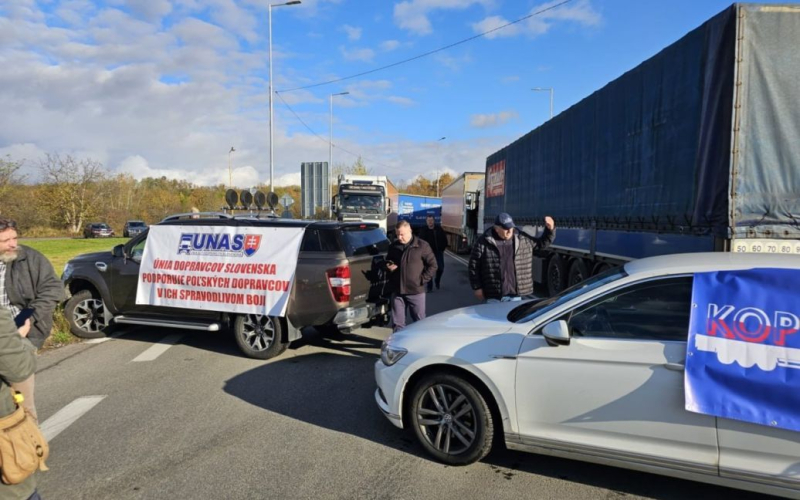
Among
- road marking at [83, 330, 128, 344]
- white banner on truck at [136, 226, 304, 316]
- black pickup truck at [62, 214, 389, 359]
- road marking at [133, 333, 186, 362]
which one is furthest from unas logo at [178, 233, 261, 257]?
road marking at [83, 330, 128, 344]

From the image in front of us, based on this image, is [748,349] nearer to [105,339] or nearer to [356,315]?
[356,315]

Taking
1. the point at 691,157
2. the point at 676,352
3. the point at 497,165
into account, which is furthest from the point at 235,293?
the point at 497,165

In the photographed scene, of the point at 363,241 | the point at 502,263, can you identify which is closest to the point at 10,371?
the point at 502,263

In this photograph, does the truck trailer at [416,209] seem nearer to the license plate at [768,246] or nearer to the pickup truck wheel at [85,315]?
the pickup truck wheel at [85,315]

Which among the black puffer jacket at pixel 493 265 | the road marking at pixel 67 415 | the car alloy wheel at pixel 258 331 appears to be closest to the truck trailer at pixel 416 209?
the car alloy wheel at pixel 258 331

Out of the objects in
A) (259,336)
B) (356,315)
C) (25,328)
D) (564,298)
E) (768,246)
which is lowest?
(259,336)

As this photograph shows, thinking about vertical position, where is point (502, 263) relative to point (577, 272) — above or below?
above

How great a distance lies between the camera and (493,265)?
552 cm

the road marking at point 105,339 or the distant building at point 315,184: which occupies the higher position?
the distant building at point 315,184

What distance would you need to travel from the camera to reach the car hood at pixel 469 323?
3.58 meters

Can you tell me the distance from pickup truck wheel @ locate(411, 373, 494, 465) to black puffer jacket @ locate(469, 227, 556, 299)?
2122 mm

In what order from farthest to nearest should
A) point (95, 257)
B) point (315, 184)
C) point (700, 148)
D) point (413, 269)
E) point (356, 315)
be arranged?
point (315, 184) < point (95, 257) < point (356, 315) < point (413, 269) < point (700, 148)

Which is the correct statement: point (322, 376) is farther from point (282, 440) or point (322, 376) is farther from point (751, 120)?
point (751, 120)

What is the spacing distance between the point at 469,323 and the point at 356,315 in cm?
261
